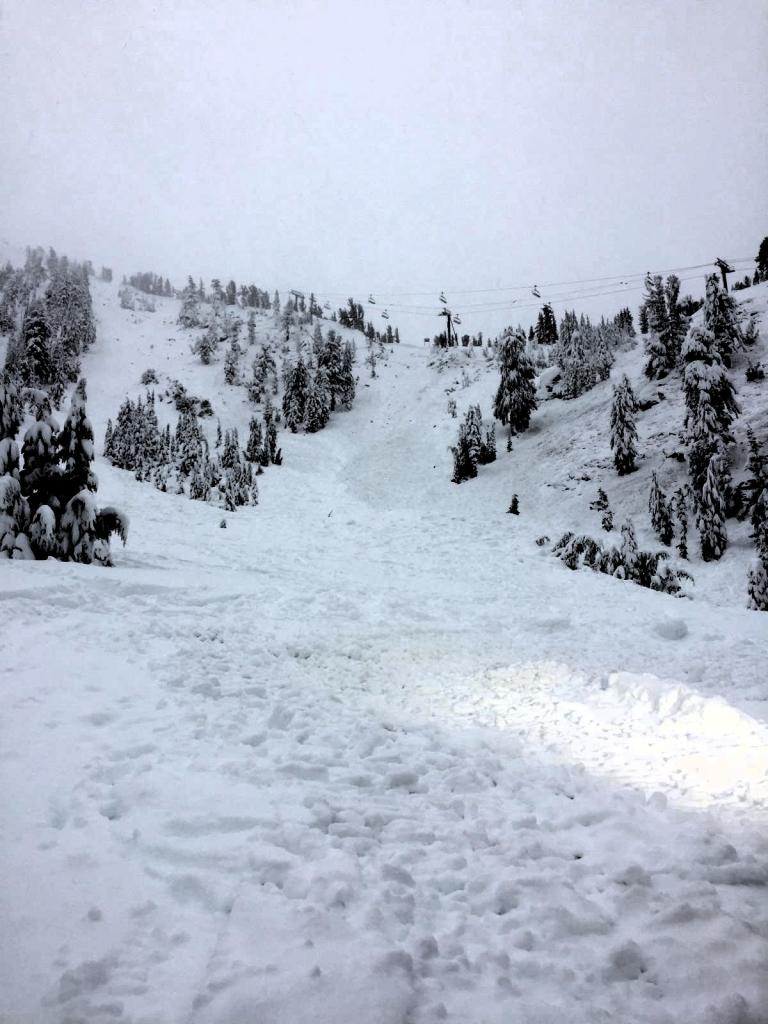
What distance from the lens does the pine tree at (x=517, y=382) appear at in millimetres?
41938

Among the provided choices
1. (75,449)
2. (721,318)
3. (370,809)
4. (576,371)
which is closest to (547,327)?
(576,371)

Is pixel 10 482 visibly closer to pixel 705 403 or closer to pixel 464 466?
pixel 705 403

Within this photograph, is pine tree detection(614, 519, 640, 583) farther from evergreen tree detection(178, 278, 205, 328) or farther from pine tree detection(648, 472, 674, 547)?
evergreen tree detection(178, 278, 205, 328)

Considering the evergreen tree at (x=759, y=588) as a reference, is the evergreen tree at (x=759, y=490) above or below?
above

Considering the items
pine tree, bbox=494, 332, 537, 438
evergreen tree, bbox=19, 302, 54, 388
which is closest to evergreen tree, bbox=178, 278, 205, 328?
evergreen tree, bbox=19, 302, 54, 388

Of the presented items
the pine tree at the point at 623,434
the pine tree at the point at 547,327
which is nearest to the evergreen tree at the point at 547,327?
the pine tree at the point at 547,327

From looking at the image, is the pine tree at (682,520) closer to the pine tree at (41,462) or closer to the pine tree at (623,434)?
the pine tree at (623,434)

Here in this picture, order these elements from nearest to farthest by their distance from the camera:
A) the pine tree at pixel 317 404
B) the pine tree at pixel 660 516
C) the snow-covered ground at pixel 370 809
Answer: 1. the snow-covered ground at pixel 370 809
2. the pine tree at pixel 660 516
3. the pine tree at pixel 317 404

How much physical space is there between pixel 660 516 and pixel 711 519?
7.62ft

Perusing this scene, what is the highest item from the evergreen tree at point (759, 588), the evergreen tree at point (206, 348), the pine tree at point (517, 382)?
the evergreen tree at point (206, 348)

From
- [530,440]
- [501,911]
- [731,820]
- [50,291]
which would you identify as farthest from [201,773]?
[50,291]

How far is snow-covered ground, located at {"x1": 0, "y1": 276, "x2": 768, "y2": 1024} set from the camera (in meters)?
2.86

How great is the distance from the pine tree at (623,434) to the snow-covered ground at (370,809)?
20.6m

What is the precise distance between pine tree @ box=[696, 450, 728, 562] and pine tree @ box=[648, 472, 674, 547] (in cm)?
128
